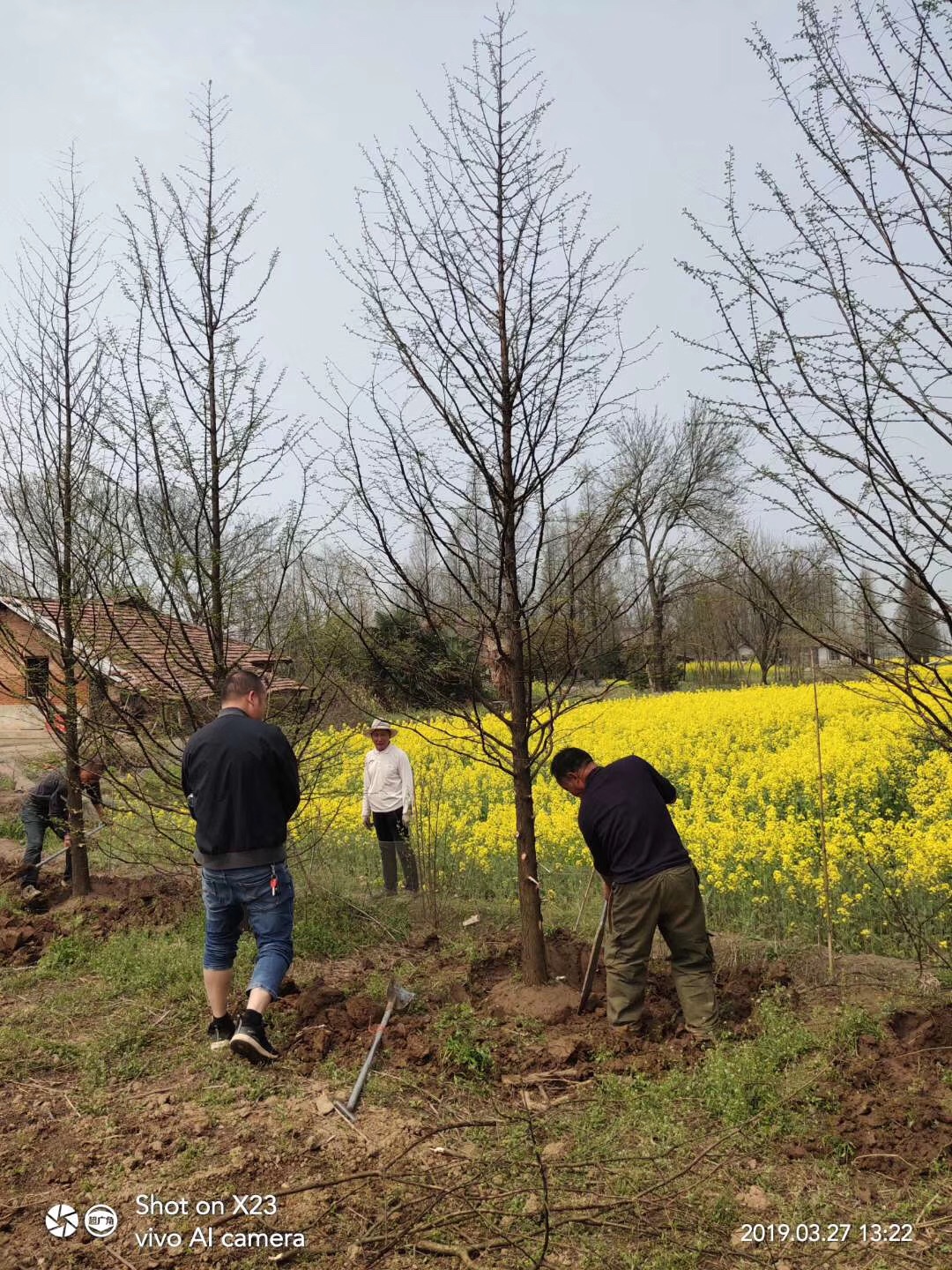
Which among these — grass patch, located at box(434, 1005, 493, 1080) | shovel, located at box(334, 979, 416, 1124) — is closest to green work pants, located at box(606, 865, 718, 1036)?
grass patch, located at box(434, 1005, 493, 1080)

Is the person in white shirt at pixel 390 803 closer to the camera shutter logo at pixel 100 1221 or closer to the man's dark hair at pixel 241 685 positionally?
the man's dark hair at pixel 241 685

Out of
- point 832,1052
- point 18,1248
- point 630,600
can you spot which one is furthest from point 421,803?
point 18,1248

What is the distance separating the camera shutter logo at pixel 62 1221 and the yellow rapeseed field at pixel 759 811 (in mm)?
2369

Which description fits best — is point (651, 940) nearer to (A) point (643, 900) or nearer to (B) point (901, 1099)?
(A) point (643, 900)

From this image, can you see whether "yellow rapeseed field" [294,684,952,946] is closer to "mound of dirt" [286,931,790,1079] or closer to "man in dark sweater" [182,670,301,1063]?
"man in dark sweater" [182,670,301,1063]

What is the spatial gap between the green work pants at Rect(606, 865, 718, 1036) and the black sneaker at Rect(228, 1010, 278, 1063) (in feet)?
5.71

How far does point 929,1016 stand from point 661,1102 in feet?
4.48

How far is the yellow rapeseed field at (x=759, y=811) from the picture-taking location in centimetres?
612

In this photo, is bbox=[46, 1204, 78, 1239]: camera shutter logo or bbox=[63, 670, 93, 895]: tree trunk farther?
bbox=[63, 670, 93, 895]: tree trunk

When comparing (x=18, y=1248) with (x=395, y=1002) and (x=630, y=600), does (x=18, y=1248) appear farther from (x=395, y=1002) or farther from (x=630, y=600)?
(x=630, y=600)

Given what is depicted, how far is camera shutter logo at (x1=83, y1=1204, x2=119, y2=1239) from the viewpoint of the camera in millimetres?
2900

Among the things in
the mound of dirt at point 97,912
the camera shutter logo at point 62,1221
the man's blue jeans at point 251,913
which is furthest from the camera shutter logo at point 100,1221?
the mound of dirt at point 97,912

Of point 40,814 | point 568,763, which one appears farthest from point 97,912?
point 568,763

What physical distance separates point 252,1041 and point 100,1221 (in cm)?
116
